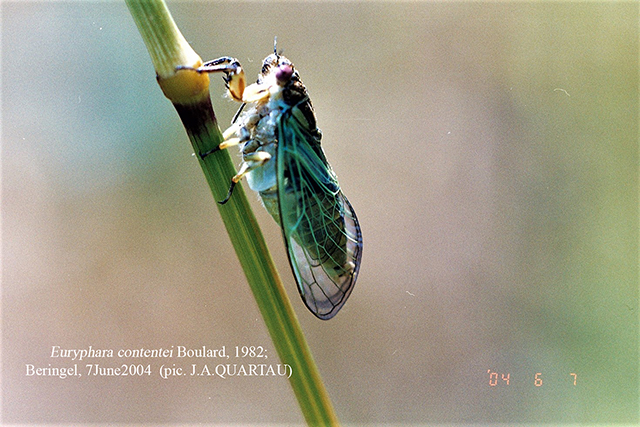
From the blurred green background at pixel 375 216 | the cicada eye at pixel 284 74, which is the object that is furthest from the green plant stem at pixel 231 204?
the blurred green background at pixel 375 216

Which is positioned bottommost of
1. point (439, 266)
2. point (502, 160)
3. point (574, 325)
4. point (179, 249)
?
point (574, 325)

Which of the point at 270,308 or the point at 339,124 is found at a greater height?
the point at 270,308

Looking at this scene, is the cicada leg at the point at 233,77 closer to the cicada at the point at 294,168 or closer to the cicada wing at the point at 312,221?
the cicada at the point at 294,168

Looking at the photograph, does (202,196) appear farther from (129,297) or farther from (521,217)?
(521,217)

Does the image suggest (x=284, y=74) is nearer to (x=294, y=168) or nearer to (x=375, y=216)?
(x=294, y=168)

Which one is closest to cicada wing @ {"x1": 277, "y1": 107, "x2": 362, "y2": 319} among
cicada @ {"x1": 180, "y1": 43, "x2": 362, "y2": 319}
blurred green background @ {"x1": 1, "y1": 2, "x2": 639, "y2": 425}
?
cicada @ {"x1": 180, "y1": 43, "x2": 362, "y2": 319}

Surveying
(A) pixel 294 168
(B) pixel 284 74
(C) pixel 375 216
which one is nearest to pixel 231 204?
(A) pixel 294 168

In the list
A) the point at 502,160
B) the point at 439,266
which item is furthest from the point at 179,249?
the point at 502,160
